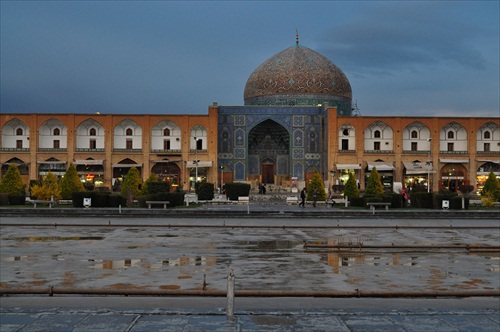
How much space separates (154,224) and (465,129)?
33.2 m

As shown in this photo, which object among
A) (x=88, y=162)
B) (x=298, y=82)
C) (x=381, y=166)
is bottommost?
(x=381, y=166)

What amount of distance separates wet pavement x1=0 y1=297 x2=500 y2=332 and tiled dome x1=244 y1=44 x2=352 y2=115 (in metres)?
41.8

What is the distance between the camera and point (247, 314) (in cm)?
684

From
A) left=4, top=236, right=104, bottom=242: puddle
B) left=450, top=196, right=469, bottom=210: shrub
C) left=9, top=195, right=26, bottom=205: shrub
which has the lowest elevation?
left=4, top=236, right=104, bottom=242: puddle

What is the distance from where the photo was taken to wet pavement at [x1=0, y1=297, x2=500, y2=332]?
20.7ft

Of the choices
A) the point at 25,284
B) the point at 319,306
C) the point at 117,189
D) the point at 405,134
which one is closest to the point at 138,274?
the point at 25,284

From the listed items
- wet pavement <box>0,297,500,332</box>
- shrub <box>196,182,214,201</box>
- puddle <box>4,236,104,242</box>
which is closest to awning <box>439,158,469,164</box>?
shrub <box>196,182,214,201</box>

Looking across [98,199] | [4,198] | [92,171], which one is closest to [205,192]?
[98,199]

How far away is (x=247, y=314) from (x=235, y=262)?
451cm

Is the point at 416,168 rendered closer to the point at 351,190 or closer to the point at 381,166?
the point at 381,166

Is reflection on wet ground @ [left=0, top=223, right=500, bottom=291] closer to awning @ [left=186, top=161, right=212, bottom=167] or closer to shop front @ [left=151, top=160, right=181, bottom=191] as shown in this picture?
awning @ [left=186, top=161, right=212, bottom=167]

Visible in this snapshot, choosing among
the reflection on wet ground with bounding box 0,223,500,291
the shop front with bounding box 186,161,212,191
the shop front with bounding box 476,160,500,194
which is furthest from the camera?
the shop front with bounding box 476,160,500,194

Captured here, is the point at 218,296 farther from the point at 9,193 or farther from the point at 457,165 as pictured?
the point at 457,165

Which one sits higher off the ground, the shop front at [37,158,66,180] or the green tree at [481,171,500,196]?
the shop front at [37,158,66,180]
